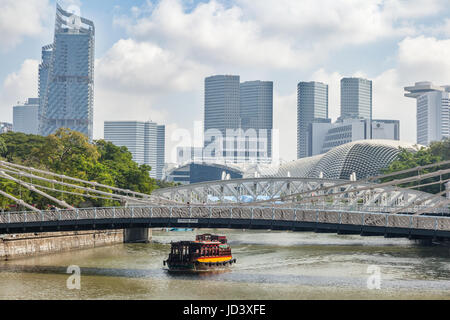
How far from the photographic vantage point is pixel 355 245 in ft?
289

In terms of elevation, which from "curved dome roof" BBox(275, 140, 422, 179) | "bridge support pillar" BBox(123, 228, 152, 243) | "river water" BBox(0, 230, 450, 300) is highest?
"curved dome roof" BBox(275, 140, 422, 179)

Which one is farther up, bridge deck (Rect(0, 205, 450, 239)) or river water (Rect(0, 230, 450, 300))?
bridge deck (Rect(0, 205, 450, 239))

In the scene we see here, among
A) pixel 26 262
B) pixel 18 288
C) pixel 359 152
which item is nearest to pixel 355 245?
pixel 26 262

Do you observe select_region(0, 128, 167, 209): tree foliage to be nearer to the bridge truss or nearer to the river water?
the bridge truss

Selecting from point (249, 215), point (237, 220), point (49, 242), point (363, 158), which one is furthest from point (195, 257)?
point (363, 158)

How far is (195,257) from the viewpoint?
6072 cm

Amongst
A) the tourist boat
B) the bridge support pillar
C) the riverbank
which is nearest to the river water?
the tourist boat

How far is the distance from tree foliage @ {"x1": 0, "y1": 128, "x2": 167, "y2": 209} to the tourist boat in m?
20.8

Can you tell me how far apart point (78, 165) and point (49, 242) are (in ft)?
55.3

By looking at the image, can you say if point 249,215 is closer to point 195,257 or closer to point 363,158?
point 195,257

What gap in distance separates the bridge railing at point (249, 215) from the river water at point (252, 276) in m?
3.98

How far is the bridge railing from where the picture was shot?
A: 51844 mm

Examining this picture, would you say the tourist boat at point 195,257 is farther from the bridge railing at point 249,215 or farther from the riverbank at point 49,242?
the riverbank at point 49,242
